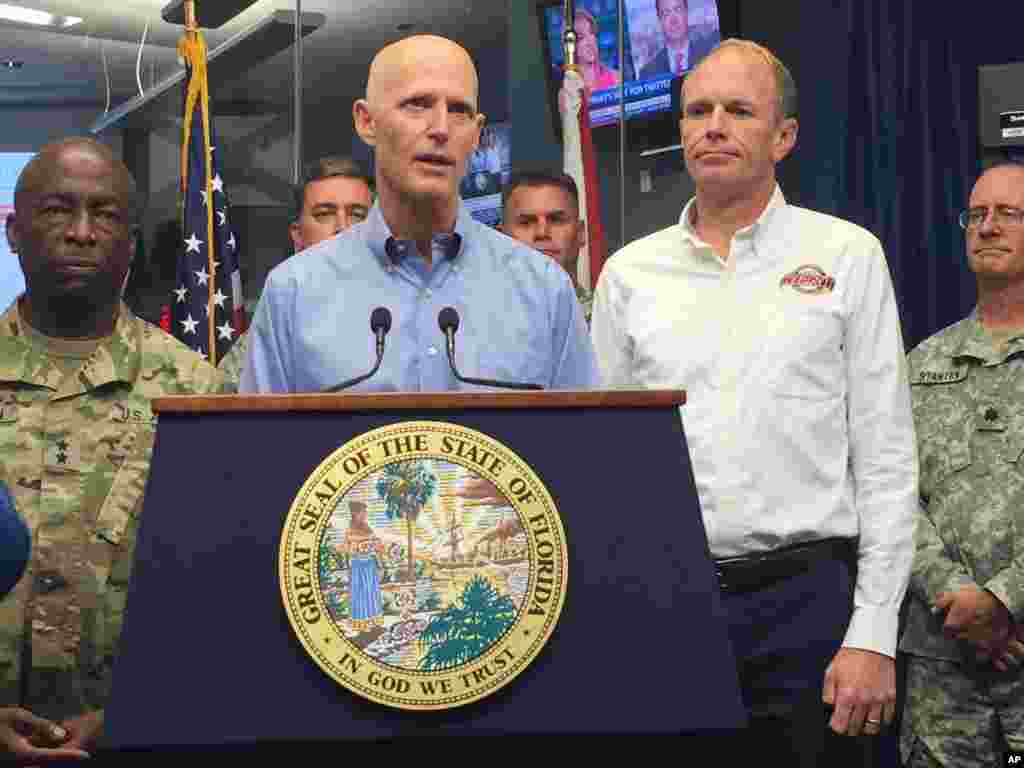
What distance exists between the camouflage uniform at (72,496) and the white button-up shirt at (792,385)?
0.74 meters

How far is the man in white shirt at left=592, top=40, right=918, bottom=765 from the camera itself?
2.10 meters

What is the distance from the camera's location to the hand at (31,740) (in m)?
1.98

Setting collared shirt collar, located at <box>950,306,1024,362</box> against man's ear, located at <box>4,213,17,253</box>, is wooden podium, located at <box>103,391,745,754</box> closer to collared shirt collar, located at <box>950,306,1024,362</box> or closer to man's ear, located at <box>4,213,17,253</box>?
man's ear, located at <box>4,213,17,253</box>

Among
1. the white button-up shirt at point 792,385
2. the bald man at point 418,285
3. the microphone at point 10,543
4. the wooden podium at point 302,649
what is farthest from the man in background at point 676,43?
the microphone at point 10,543

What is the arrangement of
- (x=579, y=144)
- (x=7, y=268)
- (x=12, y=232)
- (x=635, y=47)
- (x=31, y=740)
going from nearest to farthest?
(x=31, y=740), (x=12, y=232), (x=579, y=144), (x=635, y=47), (x=7, y=268)

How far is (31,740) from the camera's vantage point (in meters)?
2.02

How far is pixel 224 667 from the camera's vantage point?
133 centimetres

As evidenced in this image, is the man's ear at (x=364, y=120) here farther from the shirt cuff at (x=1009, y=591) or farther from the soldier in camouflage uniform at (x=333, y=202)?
the shirt cuff at (x=1009, y=591)

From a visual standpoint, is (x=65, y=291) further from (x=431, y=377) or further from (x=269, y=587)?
(x=269, y=587)

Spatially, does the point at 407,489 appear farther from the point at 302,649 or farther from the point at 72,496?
the point at 72,496

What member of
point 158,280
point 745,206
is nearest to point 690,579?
point 745,206

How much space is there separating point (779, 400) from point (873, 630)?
14.0 inches

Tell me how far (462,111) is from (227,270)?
2.51 m

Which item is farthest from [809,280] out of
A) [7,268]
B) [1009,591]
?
[7,268]
